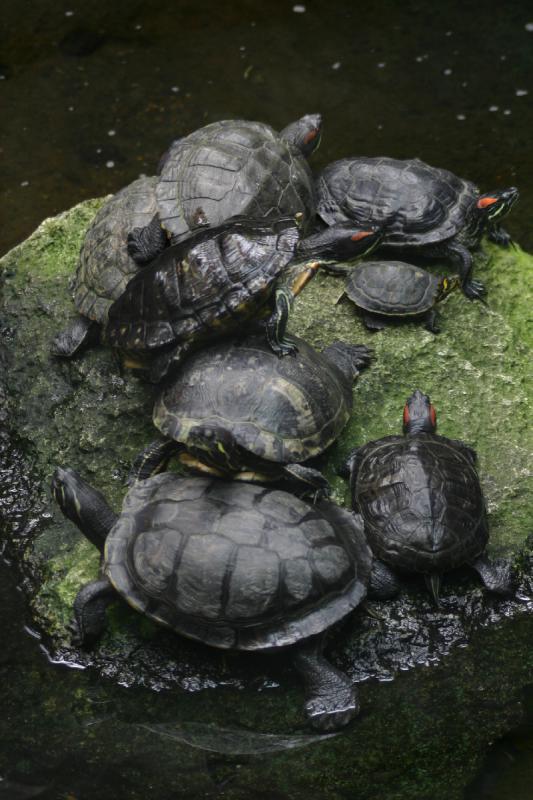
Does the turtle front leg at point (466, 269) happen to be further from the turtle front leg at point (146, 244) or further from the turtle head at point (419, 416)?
the turtle front leg at point (146, 244)

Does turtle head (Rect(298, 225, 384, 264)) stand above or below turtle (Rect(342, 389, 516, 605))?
above

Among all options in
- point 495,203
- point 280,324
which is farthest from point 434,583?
point 495,203

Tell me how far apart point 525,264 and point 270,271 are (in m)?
2.58

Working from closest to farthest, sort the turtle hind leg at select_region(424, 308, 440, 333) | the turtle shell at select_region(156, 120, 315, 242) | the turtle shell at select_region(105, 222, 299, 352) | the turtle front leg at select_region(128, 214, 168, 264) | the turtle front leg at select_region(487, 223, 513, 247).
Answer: the turtle shell at select_region(105, 222, 299, 352) < the turtle front leg at select_region(128, 214, 168, 264) < the turtle shell at select_region(156, 120, 315, 242) < the turtle hind leg at select_region(424, 308, 440, 333) < the turtle front leg at select_region(487, 223, 513, 247)

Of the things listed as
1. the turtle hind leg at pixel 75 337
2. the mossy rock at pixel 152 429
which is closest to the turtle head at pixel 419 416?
the mossy rock at pixel 152 429

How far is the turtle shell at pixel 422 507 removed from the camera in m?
4.67

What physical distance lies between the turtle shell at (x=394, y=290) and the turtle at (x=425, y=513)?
44.2 inches

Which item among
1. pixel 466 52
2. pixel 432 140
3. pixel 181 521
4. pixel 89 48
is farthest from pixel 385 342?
pixel 89 48

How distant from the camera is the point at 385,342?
5.93 metres

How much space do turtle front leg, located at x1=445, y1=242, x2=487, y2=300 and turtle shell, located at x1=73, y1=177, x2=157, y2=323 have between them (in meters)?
2.10

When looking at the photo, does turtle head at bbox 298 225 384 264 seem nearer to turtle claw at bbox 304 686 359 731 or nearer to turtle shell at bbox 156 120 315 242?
turtle shell at bbox 156 120 315 242

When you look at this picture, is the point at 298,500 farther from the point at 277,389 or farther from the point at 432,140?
the point at 432,140

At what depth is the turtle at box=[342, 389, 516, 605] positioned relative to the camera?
4.68 meters

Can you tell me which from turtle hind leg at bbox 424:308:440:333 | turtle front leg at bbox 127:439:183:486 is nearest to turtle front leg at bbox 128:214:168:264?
turtle front leg at bbox 127:439:183:486
